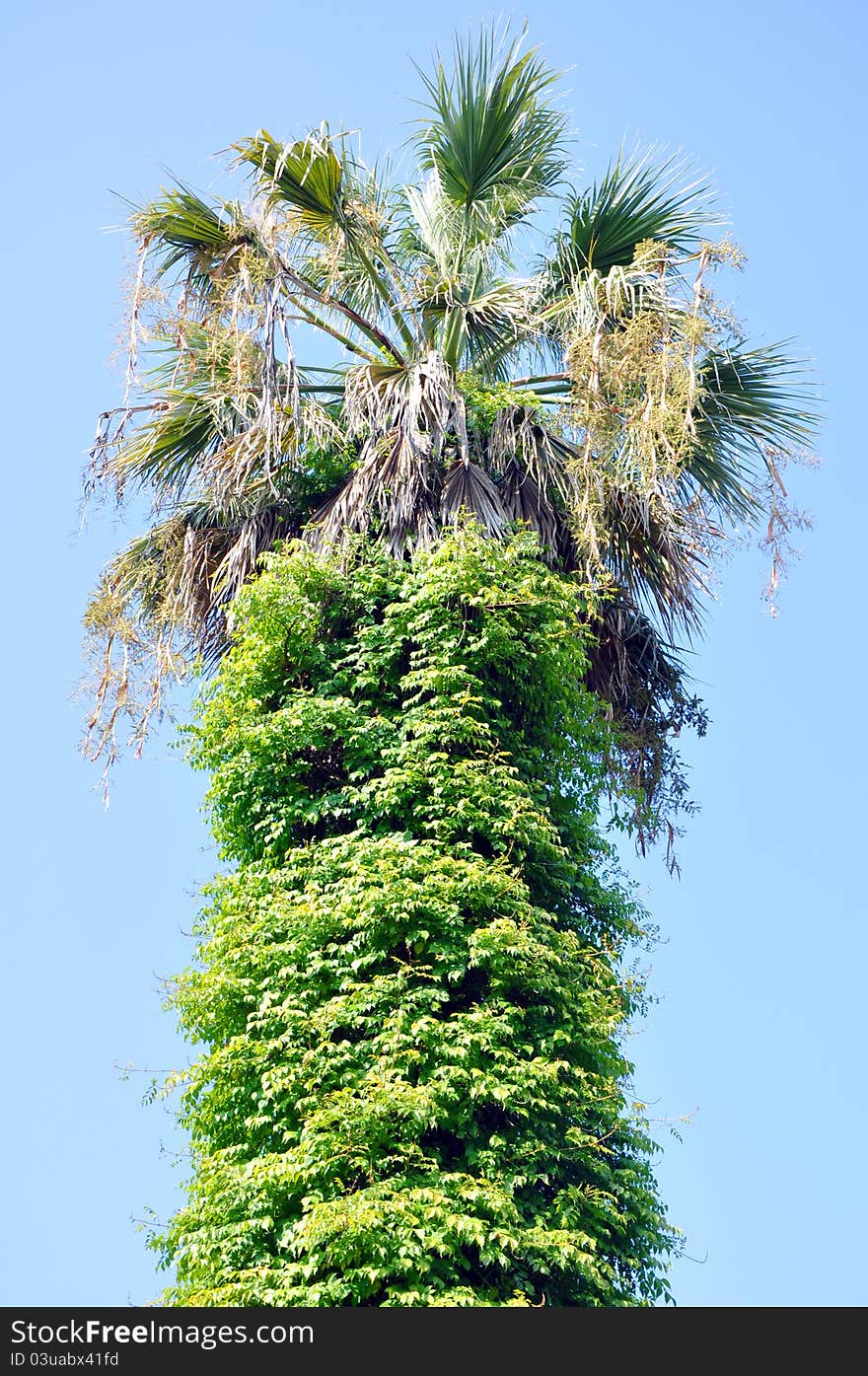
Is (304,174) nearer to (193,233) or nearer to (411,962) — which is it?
(193,233)

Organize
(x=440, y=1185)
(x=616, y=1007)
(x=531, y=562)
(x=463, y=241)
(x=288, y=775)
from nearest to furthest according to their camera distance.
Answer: (x=440, y=1185) < (x=616, y=1007) < (x=288, y=775) < (x=531, y=562) < (x=463, y=241)

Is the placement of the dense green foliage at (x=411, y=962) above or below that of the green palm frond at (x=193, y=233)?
below

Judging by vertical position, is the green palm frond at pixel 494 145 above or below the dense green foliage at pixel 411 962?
above

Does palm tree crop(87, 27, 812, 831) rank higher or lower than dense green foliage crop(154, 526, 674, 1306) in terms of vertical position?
higher

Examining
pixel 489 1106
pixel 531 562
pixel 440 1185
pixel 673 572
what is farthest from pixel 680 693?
pixel 440 1185

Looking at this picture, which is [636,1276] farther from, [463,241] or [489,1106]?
[463,241]

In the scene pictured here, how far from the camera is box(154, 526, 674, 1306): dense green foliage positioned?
7434 mm

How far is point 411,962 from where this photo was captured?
8289 millimetres

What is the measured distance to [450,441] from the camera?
10.4 m

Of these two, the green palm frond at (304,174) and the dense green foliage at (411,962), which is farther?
the green palm frond at (304,174)

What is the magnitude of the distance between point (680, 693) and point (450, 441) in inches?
109

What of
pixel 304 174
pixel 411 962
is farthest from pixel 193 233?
pixel 411 962

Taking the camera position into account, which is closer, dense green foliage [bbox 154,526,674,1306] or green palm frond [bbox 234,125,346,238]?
dense green foliage [bbox 154,526,674,1306]

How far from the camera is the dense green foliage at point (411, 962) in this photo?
24.4 feet
